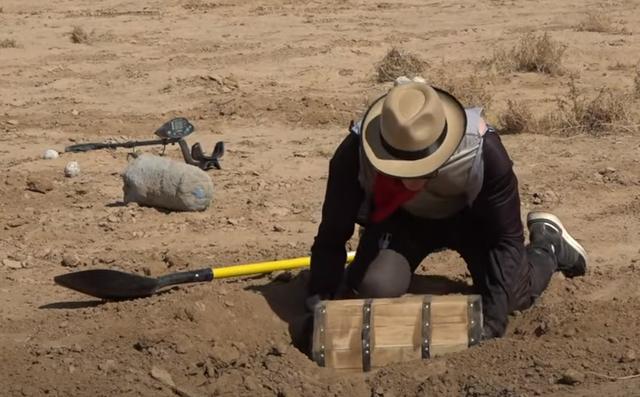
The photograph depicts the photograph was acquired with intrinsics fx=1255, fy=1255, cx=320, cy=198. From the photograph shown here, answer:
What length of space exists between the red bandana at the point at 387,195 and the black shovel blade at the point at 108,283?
1.17m

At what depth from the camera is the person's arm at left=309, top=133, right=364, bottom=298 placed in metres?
4.92

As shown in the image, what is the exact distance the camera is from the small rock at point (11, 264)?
6.39 meters

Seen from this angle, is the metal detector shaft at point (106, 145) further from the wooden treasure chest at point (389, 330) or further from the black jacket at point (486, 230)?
the wooden treasure chest at point (389, 330)

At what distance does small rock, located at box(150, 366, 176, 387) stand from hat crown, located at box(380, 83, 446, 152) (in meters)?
1.25

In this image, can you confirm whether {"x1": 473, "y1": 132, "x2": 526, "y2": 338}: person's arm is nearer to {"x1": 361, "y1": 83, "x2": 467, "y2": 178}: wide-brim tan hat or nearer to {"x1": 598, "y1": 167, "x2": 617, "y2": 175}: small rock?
{"x1": 361, "y1": 83, "x2": 467, "y2": 178}: wide-brim tan hat

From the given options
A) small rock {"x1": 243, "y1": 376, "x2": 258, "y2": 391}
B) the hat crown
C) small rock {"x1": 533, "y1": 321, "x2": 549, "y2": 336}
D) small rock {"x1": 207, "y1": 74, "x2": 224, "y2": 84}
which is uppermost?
the hat crown

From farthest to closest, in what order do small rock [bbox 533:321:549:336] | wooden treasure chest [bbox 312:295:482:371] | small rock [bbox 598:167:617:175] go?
small rock [bbox 598:167:617:175] → small rock [bbox 533:321:549:336] → wooden treasure chest [bbox 312:295:482:371]

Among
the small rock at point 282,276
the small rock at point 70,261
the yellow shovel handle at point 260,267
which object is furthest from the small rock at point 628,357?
the small rock at point 70,261

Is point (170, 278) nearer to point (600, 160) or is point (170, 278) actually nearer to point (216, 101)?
point (600, 160)

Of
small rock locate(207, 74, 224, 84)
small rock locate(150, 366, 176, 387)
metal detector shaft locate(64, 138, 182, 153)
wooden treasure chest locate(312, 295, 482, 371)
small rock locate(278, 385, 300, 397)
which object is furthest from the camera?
small rock locate(207, 74, 224, 84)

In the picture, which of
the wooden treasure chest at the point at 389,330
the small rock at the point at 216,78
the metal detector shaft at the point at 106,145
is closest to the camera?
the wooden treasure chest at the point at 389,330

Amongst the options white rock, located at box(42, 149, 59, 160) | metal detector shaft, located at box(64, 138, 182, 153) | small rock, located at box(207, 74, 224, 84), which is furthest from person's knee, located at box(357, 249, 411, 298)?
small rock, located at box(207, 74, 224, 84)

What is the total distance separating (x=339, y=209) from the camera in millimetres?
4961

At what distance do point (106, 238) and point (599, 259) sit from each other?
2628 millimetres
